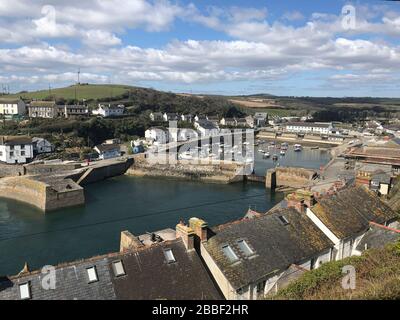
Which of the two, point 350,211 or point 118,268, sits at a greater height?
point 350,211

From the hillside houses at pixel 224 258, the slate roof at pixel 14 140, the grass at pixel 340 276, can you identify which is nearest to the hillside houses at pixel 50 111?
the slate roof at pixel 14 140

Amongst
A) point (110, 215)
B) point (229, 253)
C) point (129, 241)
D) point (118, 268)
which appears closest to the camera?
point (118, 268)

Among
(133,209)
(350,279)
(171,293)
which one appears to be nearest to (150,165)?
(133,209)

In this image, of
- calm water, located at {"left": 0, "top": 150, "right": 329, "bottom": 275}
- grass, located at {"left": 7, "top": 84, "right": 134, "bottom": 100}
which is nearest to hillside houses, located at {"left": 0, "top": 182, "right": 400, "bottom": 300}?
calm water, located at {"left": 0, "top": 150, "right": 329, "bottom": 275}

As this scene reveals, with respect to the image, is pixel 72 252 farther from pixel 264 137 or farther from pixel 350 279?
pixel 264 137

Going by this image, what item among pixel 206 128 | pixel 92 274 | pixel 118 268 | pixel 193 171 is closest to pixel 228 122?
pixel 206 128

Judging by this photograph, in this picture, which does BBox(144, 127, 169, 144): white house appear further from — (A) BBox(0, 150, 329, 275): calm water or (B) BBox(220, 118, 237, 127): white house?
(B) BBox(220, 118, 237, 127): white house

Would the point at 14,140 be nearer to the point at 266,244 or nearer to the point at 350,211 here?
the point at 266,244
